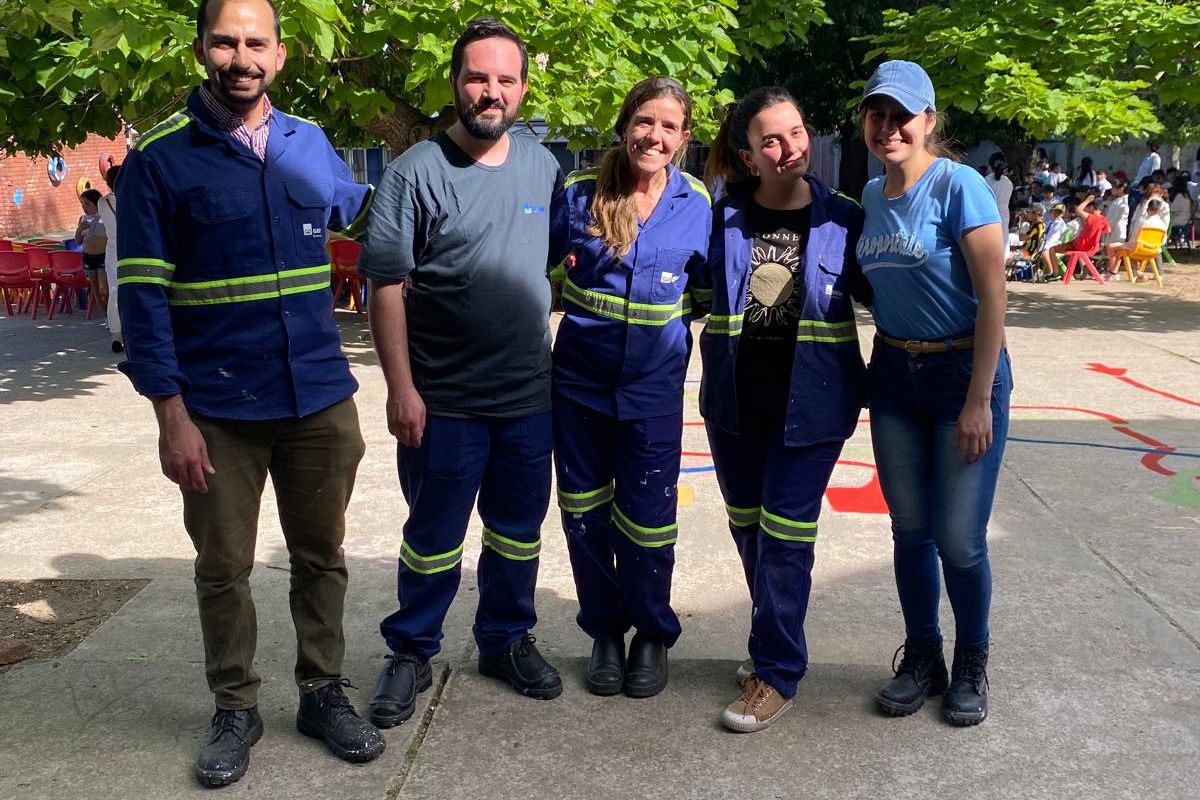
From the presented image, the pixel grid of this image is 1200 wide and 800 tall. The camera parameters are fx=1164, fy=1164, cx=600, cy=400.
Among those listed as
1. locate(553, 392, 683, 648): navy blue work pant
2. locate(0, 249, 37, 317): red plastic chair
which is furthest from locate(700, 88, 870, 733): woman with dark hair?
locate(0, 249, 37, 317): red plastic chair

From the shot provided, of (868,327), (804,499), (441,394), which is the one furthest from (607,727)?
(868,327)

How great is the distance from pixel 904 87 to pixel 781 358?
81cm

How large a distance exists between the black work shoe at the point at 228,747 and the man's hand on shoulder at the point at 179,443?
27.5 inches

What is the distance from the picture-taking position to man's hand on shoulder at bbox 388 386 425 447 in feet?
10.7

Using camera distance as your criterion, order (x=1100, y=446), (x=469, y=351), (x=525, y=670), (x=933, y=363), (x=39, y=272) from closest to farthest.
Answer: (x=933, y=363)
(x=469, y=351)
(x=525, y=670)
(x=1100, y=446)
(x=39, y=272)

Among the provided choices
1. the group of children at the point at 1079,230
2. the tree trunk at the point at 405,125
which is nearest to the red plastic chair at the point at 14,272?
the tree trunk at the point at 405,125

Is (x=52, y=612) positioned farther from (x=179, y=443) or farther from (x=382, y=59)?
(x=382, y=59)

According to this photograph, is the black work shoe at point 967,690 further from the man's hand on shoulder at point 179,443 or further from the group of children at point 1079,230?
the group of children at point 1079,230

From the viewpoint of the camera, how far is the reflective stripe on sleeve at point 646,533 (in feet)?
11.5

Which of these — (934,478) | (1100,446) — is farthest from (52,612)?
(1100,446)

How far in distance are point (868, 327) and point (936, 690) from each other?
28.7 ft

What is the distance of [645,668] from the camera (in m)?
3.59

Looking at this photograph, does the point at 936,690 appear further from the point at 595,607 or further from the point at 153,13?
the point at 153,13

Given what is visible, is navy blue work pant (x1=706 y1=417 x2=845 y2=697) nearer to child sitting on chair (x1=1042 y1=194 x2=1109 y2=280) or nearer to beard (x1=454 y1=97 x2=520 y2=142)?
beard (x1=454 y1=97 x2=520 y2=142)
